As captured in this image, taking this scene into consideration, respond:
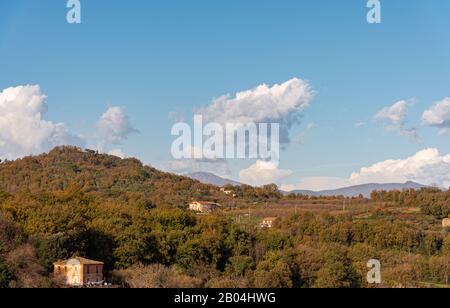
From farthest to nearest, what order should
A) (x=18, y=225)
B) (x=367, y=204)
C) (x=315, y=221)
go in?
(x=367, y=204) → (x=315, y=221) → (x=18, y=225)

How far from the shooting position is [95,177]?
73.8 metres

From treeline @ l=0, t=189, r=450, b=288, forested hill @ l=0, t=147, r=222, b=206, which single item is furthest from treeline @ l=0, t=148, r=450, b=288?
forested hill @ l=0, t=147, r=222, b=206

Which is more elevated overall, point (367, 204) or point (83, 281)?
point (367, 204)

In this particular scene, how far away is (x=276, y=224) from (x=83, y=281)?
20.8 meters

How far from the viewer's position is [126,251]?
108ft

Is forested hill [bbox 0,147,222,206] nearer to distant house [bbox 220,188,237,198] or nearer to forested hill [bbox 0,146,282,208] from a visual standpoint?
forested hill [bbox 0,146,282,208]

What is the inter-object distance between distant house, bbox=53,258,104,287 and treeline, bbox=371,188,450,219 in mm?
31737

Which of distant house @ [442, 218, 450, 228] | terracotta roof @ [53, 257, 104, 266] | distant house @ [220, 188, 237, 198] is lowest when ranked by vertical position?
terracotta roof @ [53, 257, 104, 266]

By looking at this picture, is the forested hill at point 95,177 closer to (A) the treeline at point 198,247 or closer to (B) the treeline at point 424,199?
(B) the treeline at point 424,199

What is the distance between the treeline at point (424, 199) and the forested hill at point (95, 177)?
1688 centimetres

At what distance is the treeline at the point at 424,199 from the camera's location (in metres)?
53.8

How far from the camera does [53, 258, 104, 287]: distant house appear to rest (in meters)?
28.1
